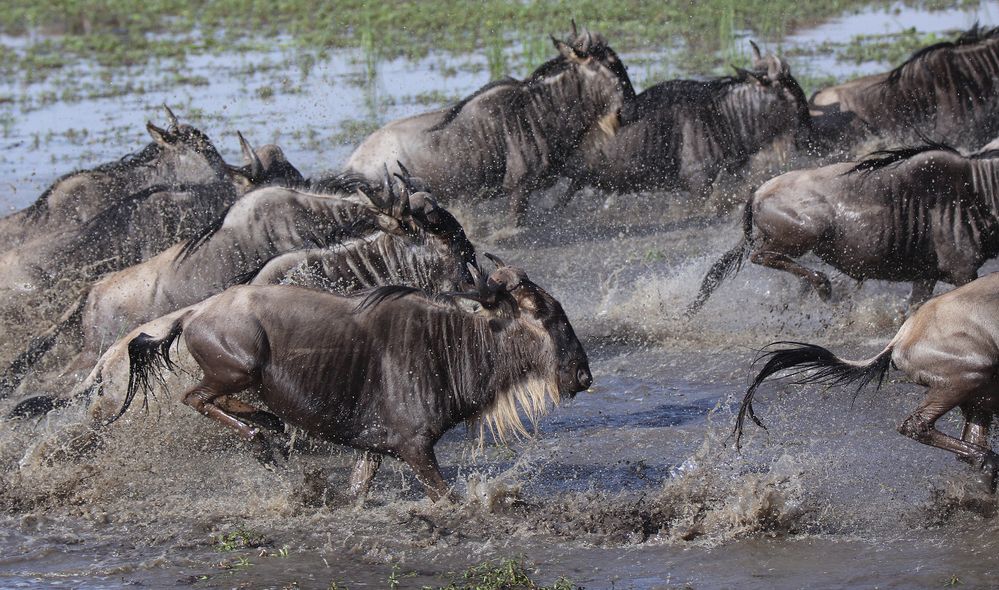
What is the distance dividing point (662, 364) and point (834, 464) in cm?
197

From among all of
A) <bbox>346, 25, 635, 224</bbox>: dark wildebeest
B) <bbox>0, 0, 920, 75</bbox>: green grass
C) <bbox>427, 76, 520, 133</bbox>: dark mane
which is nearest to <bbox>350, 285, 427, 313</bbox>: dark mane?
<bbox>346, 25, 635, 224</bbox>: dark wildebeest

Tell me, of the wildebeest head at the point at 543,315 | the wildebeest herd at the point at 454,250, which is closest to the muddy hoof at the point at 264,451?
the wildebeest herd at the point at 454,250

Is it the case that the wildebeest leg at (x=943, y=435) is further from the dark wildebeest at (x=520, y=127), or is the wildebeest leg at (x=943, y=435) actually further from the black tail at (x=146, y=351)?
the dark wildebeest at (x=520, y=127)

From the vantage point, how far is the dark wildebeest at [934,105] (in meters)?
11.0

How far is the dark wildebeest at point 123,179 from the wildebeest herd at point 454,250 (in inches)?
0.6

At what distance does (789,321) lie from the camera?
8.41 m

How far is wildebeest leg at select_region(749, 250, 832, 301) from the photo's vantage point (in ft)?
27.0

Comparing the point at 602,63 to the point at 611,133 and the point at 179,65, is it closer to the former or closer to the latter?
the point at 611,133

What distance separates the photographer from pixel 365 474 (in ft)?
19.2

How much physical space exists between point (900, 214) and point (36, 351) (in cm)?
504

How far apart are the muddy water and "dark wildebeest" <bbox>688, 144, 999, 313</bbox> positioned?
0.46 metres

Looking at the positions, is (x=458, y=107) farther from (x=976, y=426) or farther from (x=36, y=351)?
(x=976, y=426)

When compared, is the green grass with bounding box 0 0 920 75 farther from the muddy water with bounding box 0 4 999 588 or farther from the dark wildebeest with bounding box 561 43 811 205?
the muddy water with bounding box 0 4 999 588

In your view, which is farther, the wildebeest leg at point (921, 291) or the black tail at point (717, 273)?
the black tail at point (717, 273)
